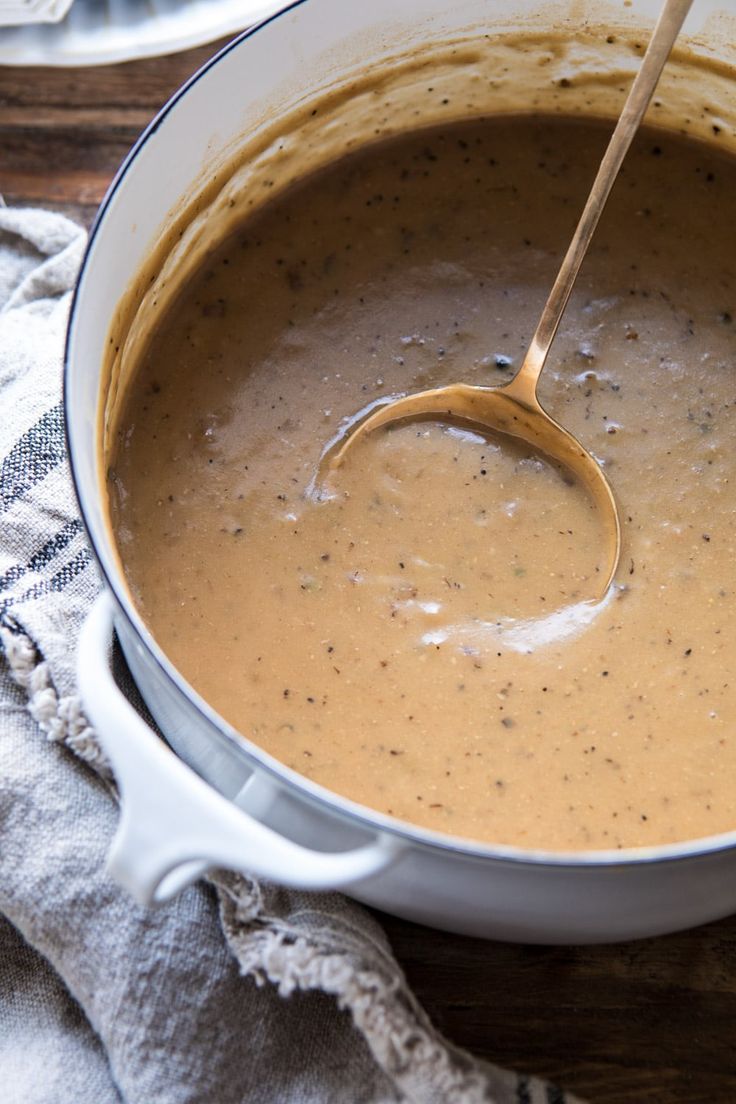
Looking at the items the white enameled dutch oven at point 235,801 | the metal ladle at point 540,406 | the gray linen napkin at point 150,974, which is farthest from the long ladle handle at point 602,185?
the gray linen napkin at point 150,974

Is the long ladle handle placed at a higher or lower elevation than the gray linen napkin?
higher

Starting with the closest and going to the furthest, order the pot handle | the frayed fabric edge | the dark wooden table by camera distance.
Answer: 1. the pot handle
2. the frayed fabric edge
3. the dark wooden table

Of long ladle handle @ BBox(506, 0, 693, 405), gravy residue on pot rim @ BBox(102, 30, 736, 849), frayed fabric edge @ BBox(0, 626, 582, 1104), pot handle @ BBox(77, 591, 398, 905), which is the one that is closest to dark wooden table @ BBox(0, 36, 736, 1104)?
frayed fabric edge @ BBox(0, 626, 582, 1104)

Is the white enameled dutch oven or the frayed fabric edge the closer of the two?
the white enameled dutch oven

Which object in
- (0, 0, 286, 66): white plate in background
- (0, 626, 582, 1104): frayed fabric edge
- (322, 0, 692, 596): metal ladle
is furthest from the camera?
(0, 0, 286, 66): white plate in background

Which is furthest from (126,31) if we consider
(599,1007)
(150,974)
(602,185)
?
(599,1007)

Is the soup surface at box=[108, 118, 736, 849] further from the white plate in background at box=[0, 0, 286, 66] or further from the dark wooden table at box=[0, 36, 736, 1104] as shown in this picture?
the white plate in background at box=[0, 0, 286, 66]

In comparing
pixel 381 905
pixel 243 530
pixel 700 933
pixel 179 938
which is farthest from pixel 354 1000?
pixel 243 530

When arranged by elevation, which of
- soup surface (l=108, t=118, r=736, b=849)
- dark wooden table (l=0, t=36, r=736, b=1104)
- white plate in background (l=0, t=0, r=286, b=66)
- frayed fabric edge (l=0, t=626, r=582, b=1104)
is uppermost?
white plate in background (l=0, t=0, r=286, b=66)
